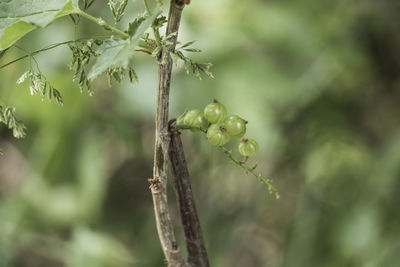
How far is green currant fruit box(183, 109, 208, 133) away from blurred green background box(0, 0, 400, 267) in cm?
131

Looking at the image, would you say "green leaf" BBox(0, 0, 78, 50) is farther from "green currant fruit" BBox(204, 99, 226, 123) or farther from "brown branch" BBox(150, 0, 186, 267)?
"green currant fruit" BBox(204, 99, 226, 123)

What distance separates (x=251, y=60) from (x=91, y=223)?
106cm

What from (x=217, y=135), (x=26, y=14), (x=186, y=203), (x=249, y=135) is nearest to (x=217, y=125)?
(x=217, y=135)

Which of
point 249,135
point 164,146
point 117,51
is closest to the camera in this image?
point 117,51

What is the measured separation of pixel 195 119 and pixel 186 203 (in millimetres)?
131

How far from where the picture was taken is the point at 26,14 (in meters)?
0.59

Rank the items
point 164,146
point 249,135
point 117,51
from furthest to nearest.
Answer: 1. point 249,135
2. point 164,146
3. point 117,51

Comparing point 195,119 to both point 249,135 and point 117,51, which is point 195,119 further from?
point 249,135

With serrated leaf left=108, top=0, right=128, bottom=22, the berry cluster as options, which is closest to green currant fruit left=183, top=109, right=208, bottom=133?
the berry cluster

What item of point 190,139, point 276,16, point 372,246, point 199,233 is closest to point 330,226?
point 372,246

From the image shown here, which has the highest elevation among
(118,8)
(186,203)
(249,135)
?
(249,135)

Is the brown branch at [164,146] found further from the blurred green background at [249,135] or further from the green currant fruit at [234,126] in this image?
the blurred green background at [249,135]

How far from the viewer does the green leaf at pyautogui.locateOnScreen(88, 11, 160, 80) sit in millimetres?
495

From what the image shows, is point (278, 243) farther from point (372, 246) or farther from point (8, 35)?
point (8, 35)
